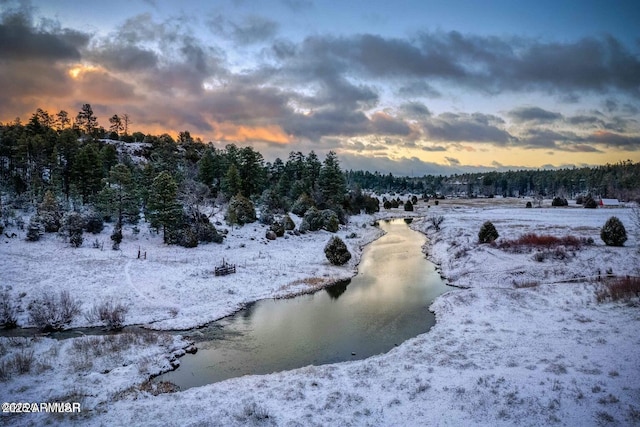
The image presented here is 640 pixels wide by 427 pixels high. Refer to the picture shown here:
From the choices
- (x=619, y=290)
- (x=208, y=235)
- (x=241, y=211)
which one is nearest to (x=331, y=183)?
(x=241, y=211)

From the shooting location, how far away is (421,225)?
75.6m

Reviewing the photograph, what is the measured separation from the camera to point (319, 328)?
24.4 metres

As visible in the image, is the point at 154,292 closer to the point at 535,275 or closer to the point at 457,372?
the point at 457,372

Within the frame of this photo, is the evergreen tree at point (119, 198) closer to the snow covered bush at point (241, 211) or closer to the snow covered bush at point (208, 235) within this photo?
the snow covered bush at point (208, 235)

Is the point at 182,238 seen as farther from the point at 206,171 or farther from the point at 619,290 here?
the point at 619,290

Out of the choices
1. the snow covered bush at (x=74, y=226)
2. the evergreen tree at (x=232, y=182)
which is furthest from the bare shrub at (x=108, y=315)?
the evergreen tree at (x=232, y=182)

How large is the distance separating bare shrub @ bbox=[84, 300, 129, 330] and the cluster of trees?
15964 mm

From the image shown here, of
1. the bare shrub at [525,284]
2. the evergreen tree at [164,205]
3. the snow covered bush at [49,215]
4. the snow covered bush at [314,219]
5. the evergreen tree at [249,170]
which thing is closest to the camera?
the bare shrub at [525,284]

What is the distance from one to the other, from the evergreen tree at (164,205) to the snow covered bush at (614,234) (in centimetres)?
4605

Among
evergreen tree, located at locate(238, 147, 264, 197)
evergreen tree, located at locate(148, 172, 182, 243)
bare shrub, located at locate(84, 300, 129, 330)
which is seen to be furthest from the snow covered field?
evergreen tree, located at locate(238, 147, 264, 197)

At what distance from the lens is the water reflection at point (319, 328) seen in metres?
19.3

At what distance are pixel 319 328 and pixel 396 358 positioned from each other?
273 inches

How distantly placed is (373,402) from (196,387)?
799 centimetres

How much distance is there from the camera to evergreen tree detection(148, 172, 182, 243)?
4378cm
